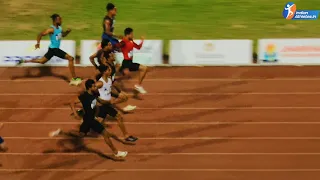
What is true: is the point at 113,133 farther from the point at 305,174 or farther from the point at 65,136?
the point at 305,174

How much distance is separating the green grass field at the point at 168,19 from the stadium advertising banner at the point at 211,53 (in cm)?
151

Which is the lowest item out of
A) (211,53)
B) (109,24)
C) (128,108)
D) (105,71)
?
(128,108)

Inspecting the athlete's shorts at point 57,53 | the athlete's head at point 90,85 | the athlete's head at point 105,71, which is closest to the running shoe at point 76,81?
the athlete's shorts at point 57,53

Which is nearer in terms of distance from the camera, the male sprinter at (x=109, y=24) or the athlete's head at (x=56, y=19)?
the male sprinter at (x=109, y=24)

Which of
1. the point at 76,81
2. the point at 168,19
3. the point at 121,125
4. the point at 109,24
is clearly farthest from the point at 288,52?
the point at 121,125

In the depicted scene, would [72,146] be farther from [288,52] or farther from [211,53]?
[288,52]

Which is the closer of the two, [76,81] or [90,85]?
[90,85]

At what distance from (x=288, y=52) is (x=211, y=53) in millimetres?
2115

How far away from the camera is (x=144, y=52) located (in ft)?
54.7

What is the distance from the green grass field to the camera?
19.5 m

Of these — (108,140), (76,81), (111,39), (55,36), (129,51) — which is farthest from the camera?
(76,81)

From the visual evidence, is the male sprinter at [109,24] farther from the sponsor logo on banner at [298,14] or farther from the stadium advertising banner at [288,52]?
the sponsor logo on banner at [298,14]

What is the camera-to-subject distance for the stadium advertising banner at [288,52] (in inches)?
657

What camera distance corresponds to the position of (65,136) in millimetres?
12539
